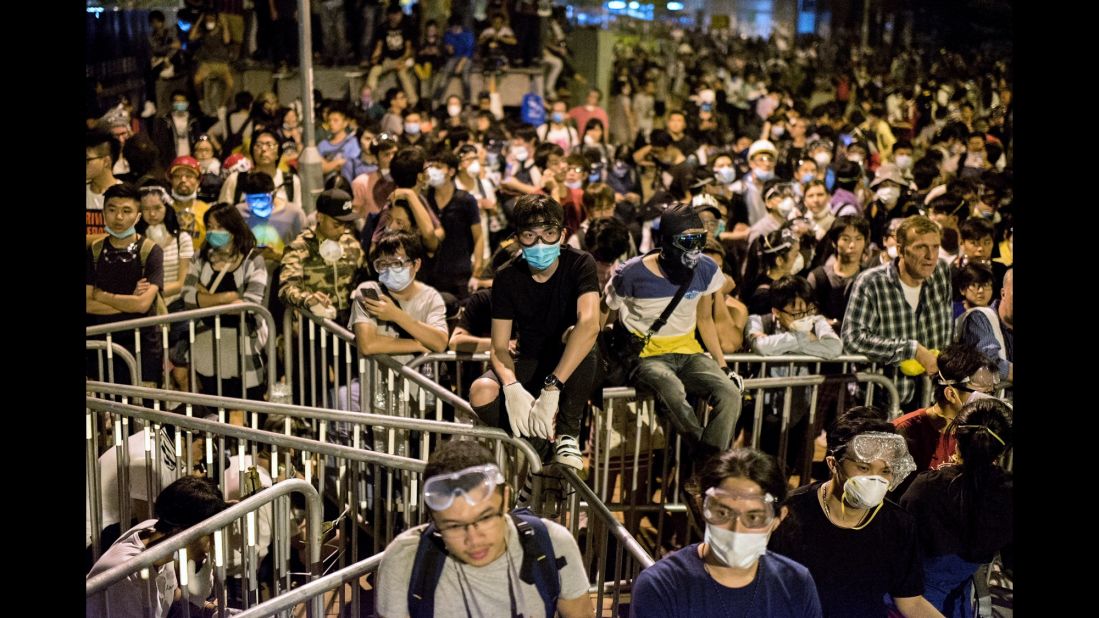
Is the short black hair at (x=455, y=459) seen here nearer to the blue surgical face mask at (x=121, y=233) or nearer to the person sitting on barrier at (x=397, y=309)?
the person sitting on barrier at (x=397, y=309)

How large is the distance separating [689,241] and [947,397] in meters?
1.33

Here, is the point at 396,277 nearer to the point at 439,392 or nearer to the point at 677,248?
the point at 439,392

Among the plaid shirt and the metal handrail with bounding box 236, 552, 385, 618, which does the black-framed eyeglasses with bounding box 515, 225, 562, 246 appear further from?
the plaid shirt

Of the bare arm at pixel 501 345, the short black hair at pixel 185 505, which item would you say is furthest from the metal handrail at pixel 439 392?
the short black hair at pixel 185 505

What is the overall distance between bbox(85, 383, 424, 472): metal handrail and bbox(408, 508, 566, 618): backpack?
91 centimetres

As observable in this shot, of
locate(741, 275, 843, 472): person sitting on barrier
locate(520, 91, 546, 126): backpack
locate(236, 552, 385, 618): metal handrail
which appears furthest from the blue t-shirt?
locate(520, 91, 546, 126): backpack

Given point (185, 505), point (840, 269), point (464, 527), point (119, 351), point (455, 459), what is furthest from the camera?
point (840, 269)

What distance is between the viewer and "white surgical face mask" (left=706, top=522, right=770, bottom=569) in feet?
12.0

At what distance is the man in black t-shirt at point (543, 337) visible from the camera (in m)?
5.00

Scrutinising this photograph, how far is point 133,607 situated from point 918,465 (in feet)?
10.6

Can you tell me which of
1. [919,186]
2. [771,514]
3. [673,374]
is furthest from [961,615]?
[919,186]

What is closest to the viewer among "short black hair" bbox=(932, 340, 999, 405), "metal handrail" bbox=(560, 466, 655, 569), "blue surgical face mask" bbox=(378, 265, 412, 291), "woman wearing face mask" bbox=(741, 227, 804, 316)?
"metal handrail" bbox=(560, 466, 655, 569)

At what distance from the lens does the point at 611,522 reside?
13.5ft

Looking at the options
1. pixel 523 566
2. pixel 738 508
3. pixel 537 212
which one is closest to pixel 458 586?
pixel 523 566
